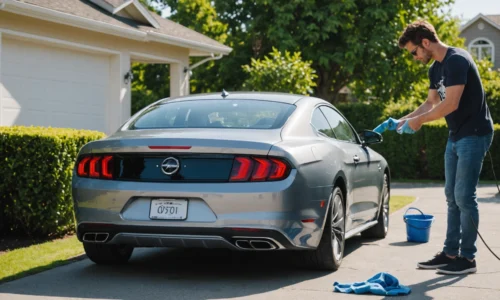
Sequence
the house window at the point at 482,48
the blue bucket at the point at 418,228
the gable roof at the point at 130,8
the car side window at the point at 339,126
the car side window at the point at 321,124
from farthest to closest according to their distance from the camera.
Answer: the house window at the point at 482,48 < the gable roof at the point at 130,8 < the blue bucket at the point at 418,228 < the car side window at the point at 339,126 < the car side window at the point at 321,124

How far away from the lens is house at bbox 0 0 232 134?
13.4 metres

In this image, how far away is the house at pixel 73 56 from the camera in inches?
526

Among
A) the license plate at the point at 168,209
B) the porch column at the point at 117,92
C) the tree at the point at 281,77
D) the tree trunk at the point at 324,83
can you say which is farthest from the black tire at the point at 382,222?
the tree trunk at the point at 324,83

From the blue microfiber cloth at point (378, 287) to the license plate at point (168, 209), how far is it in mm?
1292

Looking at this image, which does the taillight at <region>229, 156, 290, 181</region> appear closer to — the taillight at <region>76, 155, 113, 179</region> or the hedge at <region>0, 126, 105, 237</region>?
the taillight at <region>76, 155, 113, 179</region>

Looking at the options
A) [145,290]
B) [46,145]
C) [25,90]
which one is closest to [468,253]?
[145,290]

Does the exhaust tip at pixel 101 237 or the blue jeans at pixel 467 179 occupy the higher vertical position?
the blue jeans at pixel 467 179

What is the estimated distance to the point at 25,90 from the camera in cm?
1376

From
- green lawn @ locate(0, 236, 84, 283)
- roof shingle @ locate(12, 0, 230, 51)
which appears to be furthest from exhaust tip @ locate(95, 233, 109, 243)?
roof shingle @ locate(12, 0, 230, 51)

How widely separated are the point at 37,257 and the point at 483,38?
151 feet

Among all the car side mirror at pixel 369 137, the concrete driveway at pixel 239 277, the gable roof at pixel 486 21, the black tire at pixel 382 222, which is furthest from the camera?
the gable roof at pixel 486 21

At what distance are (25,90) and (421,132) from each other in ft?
39.1

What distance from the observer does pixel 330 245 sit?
23.2 feet

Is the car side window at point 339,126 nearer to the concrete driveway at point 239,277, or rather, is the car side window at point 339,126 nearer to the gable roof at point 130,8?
the concrete driveway at point 239,277
